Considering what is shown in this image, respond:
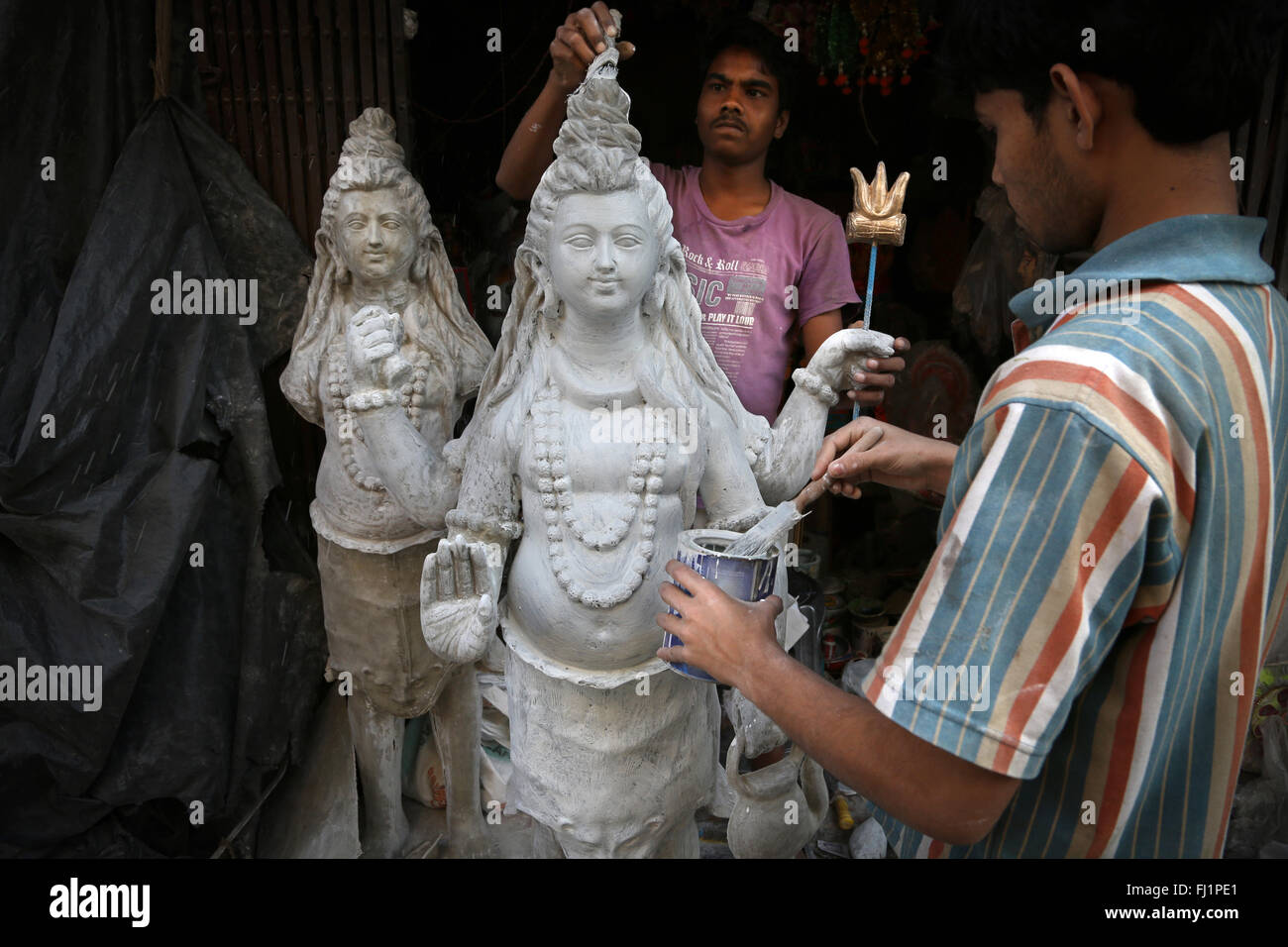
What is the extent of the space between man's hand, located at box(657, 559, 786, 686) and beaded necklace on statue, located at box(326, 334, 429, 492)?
1.57m

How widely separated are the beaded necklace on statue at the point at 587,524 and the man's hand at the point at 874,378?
0.49 meters

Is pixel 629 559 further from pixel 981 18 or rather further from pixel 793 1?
pixel 793 1

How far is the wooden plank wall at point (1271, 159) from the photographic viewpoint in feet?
10.8

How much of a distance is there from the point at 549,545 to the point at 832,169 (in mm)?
2798

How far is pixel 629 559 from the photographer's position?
223cm

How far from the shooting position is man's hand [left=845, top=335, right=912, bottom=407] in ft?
7.61

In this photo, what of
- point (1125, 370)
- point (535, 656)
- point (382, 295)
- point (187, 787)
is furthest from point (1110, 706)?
point (187, 787)

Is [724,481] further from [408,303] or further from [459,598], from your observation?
[408,303]

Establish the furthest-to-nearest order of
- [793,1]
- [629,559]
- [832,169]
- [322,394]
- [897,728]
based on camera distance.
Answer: [832,169], [793,1], [322,394], [629,559], [897,728]

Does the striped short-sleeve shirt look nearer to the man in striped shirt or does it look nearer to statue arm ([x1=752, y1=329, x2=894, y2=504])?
the man in striped shirt

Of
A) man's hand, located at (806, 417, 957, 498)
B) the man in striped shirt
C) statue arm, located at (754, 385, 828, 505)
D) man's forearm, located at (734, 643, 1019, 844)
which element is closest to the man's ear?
the man in striped shirt

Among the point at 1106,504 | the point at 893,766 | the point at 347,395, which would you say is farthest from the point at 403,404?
the point at 1106,504

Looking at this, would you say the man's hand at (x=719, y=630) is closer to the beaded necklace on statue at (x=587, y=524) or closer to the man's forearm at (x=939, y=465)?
the man's forearm at (x=939, y=465)

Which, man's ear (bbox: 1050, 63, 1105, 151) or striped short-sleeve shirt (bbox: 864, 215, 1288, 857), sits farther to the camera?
man's ear (bbox: 1050, 63, 1105, 151)
